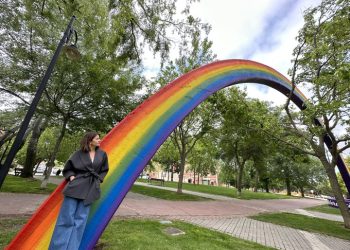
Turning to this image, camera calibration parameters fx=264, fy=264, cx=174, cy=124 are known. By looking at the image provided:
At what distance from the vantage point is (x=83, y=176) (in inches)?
153

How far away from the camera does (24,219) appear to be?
7461 millimetres

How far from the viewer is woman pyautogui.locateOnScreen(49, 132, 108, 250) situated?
3770 millimetres

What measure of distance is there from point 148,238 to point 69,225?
9.84ft

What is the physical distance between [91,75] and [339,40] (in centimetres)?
1146

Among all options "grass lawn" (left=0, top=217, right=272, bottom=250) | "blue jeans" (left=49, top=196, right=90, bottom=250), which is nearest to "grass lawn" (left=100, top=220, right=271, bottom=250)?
"grass lawn" (left=0, top=217, right=272, bottom=250)

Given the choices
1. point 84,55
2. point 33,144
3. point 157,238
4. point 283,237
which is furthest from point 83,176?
point 33,144

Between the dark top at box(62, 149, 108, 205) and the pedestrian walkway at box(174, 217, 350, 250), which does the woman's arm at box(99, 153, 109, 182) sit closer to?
the dark top at box(62, 149, 108, 205)

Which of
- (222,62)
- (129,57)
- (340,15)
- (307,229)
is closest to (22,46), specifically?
(129,57)

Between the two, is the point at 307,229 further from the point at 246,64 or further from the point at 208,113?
the point at 208,113

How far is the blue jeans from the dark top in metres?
0.13

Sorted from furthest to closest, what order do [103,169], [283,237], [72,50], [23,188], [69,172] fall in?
1. [23,188]
2. [283,237]
3. [72,50]
4. [103,169]
5. [69,172]

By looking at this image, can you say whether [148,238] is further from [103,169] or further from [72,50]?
[72,50]

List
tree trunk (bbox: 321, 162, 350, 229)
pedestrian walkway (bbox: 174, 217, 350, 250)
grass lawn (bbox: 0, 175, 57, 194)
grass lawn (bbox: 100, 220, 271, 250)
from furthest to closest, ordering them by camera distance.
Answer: grass lawn (bbox: 0, 175, 57, 194) < tree trunk (bbox: 321, 162, 350, 229) < pedestrian walkway (bbox: 174, 217, 350, 250) < grass lawn (bbox: 100, 220, 271, 250)

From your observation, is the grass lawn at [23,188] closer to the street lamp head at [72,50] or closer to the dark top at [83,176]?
the street lamp head at [72,50]
